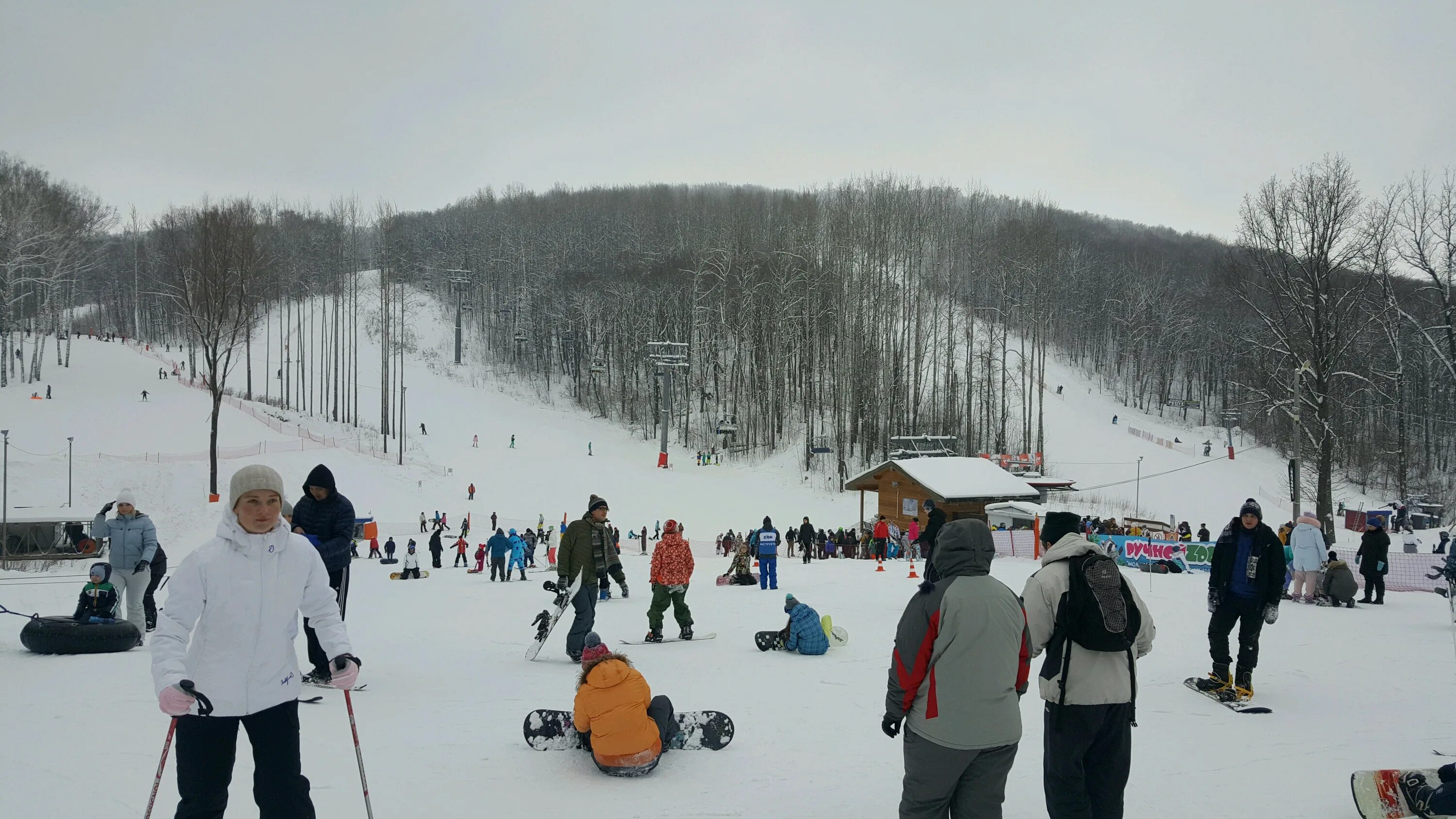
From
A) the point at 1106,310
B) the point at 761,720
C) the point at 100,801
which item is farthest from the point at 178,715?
the point at 1106,310

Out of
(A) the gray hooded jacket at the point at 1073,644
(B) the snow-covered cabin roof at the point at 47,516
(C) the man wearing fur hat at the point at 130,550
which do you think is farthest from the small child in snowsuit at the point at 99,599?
(B) the snow-covered cabin roof at the point at 47,516

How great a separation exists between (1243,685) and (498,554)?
1330 cm

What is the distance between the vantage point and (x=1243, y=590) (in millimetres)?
6934

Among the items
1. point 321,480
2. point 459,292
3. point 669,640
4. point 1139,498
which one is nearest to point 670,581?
point 669,640

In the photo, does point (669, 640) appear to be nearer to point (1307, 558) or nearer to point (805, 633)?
point (805, 633)

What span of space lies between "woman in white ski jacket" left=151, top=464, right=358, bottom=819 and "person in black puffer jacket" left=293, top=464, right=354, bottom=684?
130 inches

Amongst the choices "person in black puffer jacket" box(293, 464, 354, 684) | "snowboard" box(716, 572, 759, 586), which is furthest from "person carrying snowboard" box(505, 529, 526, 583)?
"person in black puffer jacket" box(293, 464, 354, 684)

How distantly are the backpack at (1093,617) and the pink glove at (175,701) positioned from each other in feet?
11.0

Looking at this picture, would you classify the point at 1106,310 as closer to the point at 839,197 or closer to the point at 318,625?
the point at 839,197

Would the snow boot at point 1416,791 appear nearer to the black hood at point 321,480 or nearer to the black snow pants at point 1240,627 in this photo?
the black snow pants at point 1240,627

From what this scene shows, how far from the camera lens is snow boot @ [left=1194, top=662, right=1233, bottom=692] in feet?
23.5

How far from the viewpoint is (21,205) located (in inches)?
1908

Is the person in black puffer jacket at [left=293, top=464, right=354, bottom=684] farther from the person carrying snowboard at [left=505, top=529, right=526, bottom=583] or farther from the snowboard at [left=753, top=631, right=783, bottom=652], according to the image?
the person carrying snowboard at [left=505, top=529, right=526, bottom=583]

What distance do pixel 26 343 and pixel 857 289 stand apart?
54.2 meters
